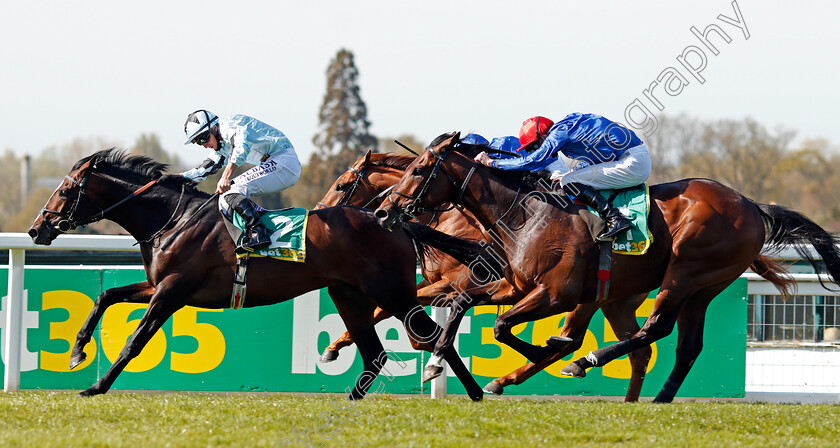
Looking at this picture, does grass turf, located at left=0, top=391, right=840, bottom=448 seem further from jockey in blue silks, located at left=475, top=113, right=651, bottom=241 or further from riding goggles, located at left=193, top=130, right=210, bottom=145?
riding goggles, located at left=193, top=130, right=210, bottom=145

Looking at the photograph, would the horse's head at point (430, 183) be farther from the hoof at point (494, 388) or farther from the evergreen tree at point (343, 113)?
the evergreen tree at point (343, 113)

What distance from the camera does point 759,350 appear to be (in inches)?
311

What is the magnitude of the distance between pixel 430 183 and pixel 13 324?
352 cm

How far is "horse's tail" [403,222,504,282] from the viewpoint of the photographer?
649 centimetres

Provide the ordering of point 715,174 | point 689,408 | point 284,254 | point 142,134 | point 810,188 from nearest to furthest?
1. point 689,408
2. point 284,254
3. point 715,174
4. point 810,188
5. point 142,134

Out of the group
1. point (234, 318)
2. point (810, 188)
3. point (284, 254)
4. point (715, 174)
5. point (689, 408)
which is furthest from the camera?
point (810, 188)

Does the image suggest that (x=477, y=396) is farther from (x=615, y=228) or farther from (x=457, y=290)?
(x=615, y=228)

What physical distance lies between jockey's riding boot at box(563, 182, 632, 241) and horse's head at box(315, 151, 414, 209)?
194 cm

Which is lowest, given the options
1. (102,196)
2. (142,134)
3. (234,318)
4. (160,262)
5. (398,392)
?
(398,392)

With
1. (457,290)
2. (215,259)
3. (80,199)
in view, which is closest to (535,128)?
(457,290)

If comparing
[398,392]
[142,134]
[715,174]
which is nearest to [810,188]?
[715,174]

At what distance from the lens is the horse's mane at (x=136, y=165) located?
660cm

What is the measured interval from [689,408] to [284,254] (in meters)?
2.74

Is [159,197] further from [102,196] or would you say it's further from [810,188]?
[810,188]
